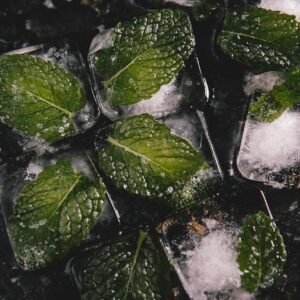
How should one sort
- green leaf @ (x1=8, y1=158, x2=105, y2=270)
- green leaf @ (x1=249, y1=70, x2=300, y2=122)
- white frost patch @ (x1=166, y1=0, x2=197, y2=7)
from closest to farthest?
green leaf @ (x1=8, y1=158, x2=105, y2=270) < green leaf @ (x1=249, y1=70, x2=300, y2=122) < white frost patch @ (x1=166, y1=0, x2=197, y2=7)

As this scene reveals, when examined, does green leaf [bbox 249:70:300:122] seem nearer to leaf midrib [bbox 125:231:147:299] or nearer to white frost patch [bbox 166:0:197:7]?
white frost patch [bbox 166:0:197:7]

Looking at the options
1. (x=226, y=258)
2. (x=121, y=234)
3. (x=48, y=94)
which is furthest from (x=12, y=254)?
(x=226, y=258)

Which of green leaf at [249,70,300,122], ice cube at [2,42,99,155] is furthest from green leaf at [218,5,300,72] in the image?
ice cube at [2,42,99,155]

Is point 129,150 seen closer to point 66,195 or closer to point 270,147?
point 66,195

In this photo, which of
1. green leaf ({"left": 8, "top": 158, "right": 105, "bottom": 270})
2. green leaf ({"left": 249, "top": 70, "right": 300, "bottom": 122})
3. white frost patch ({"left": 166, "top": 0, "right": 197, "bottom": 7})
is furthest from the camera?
white frost patch ({"left": 166, "top": 0, "right": 197, "bottom": 7})

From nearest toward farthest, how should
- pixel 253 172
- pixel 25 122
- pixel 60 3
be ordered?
pixel 25 122 → pixel 253 172 → pixel 60 3

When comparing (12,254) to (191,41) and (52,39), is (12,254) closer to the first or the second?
(52,39)

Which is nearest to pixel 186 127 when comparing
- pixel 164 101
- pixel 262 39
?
pixel 164 101
